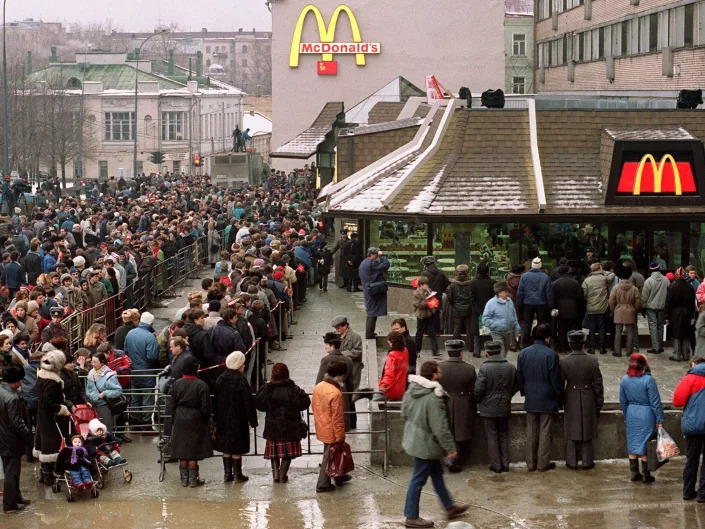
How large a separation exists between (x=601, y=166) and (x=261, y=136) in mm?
92109

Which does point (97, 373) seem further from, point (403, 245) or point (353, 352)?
point (403, 245)

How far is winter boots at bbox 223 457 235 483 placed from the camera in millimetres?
15836

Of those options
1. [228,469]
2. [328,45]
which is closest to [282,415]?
[228,469]

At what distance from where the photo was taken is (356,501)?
15.1 metres

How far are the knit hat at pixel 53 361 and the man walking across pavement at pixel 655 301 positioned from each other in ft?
30.7

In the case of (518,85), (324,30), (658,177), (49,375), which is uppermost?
(324,30)

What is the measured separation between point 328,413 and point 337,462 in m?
0.55

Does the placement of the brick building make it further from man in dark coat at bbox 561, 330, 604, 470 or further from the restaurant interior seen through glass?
man in dark coat at bbox 561, 330, 604, 470

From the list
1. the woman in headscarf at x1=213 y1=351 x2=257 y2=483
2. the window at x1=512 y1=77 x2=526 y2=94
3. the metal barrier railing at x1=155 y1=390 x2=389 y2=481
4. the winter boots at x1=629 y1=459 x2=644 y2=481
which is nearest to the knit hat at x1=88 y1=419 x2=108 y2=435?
the metal barrier railing at x1=155 y1=390 x2=389 y2=481

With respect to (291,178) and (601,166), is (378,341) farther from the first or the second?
(291,178)

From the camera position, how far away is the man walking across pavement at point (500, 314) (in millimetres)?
19578

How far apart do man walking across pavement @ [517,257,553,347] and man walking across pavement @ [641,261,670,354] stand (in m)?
1.50

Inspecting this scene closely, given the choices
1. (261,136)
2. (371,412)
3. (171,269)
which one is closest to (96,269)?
(171,269)

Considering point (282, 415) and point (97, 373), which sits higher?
point (97, 373)
